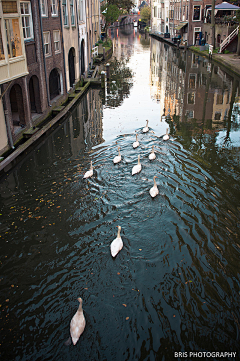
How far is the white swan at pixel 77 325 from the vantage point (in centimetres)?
679

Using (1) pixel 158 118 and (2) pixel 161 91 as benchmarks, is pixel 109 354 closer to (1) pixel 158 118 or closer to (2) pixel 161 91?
(1) pixel 158 118

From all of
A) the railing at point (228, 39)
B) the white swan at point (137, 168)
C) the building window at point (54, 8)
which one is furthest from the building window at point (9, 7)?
the railing at point (228, 39)

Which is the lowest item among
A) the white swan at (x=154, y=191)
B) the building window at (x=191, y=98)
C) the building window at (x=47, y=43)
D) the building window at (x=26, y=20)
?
the white swan at (x=154, y=191)

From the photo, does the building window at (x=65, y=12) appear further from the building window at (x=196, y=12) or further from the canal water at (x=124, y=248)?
the building window at (x=196, y=12)

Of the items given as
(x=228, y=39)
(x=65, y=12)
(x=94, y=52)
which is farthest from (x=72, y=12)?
(x=228, y=39)

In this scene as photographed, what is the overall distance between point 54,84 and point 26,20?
21.6 feet

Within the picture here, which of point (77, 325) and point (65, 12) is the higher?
point (65, 12)

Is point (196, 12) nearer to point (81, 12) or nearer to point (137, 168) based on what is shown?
point (81, 12)

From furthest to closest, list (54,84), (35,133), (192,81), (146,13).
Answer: (146,13)
(192,81)
(54,84)
(35,133)

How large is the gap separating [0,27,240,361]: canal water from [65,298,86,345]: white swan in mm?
146

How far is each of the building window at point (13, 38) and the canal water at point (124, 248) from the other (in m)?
4.71

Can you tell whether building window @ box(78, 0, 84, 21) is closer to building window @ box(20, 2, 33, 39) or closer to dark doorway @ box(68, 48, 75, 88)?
dark doorway @ box(68, 48, 75, 88)

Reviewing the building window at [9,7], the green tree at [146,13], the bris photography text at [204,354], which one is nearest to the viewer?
the bris photography text at [204,354]

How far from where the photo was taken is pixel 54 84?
24516mm
